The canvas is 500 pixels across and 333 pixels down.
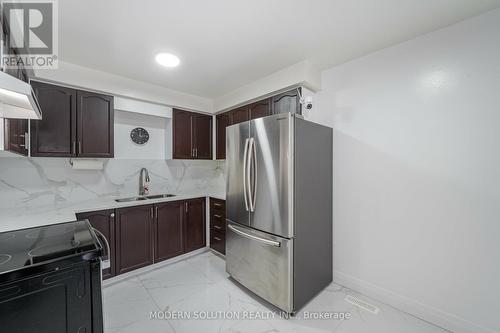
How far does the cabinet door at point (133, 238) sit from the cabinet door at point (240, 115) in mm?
1660

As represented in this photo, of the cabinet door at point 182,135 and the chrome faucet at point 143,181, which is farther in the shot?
the cabinet door at point 182,135

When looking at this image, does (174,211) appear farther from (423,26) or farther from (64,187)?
(423,26)

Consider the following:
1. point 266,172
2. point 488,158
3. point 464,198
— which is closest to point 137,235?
point 266,172

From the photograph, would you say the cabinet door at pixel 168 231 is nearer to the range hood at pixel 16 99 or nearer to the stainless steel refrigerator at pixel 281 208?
the stainless steel refrigerator at pixel 281 208

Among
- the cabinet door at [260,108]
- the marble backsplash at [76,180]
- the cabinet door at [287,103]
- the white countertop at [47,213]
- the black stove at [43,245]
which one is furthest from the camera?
the cabinet door at [260,108]

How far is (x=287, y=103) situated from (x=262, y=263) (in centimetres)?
174

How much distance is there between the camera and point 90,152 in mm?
2391

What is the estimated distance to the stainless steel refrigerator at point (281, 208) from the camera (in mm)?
1803

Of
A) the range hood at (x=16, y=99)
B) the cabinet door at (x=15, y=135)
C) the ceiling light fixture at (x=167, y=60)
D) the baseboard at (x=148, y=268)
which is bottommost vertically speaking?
the baseboard at (x=148, y=268)

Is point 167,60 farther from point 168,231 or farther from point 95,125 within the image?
point 168,231

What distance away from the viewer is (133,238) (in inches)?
97.7

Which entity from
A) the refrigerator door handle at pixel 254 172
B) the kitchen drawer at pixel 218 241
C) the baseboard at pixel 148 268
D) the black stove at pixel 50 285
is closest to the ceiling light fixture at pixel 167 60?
the refrigerator door handle at pixel 254 172

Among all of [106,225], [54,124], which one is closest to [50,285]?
[106,225]

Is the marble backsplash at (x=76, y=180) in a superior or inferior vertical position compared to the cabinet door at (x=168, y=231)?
superior
